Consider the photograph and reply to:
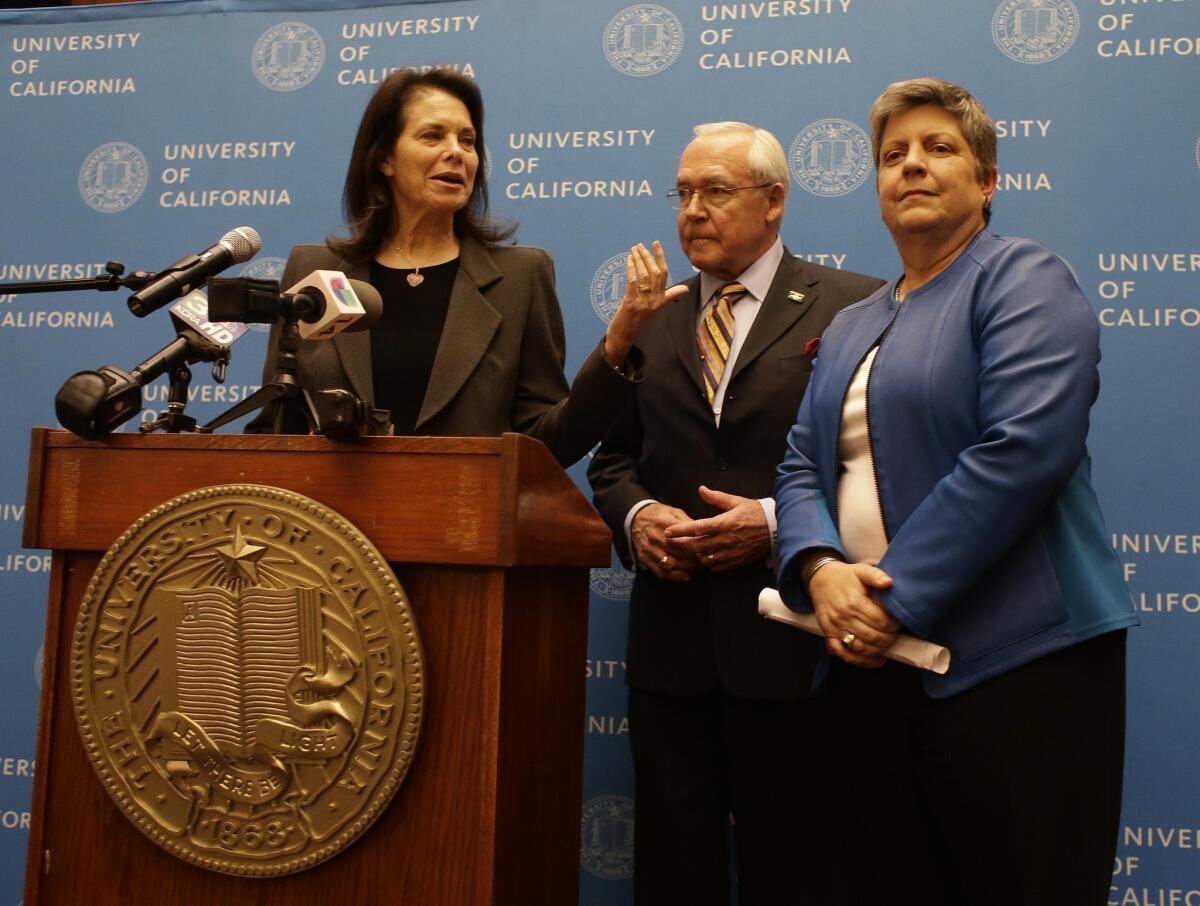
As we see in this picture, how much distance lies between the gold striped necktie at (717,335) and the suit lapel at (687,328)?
0.01m

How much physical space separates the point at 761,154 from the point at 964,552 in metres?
1.06

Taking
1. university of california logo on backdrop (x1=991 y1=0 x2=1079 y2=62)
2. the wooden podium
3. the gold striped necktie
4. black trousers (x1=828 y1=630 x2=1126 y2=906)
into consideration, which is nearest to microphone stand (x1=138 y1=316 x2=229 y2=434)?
the wooden podium

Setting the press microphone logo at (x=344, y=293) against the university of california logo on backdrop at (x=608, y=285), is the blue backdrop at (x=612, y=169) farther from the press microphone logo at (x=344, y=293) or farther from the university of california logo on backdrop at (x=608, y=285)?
the press microphone logo at (x=344, y=293)

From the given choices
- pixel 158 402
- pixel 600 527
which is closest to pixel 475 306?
pixel 600 527

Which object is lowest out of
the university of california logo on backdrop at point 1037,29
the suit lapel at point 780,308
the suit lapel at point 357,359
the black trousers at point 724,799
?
the black trousers at point 724,799

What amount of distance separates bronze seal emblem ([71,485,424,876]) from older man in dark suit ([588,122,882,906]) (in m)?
0.80

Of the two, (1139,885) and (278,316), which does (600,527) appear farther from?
(1139,885)

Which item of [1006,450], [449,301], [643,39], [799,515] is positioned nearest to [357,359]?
[449,301]

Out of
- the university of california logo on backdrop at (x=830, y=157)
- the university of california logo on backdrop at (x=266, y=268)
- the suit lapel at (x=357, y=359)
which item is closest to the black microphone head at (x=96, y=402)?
the suit lapel at (x=357, y=359)

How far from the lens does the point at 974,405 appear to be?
1721mm

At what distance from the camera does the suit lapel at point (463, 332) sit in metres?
2.10

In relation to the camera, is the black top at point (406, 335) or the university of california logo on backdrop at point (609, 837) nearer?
the black top at point (406, 335)

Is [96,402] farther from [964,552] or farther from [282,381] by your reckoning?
[964,552]

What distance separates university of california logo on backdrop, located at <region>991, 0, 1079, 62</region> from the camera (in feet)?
9.17
